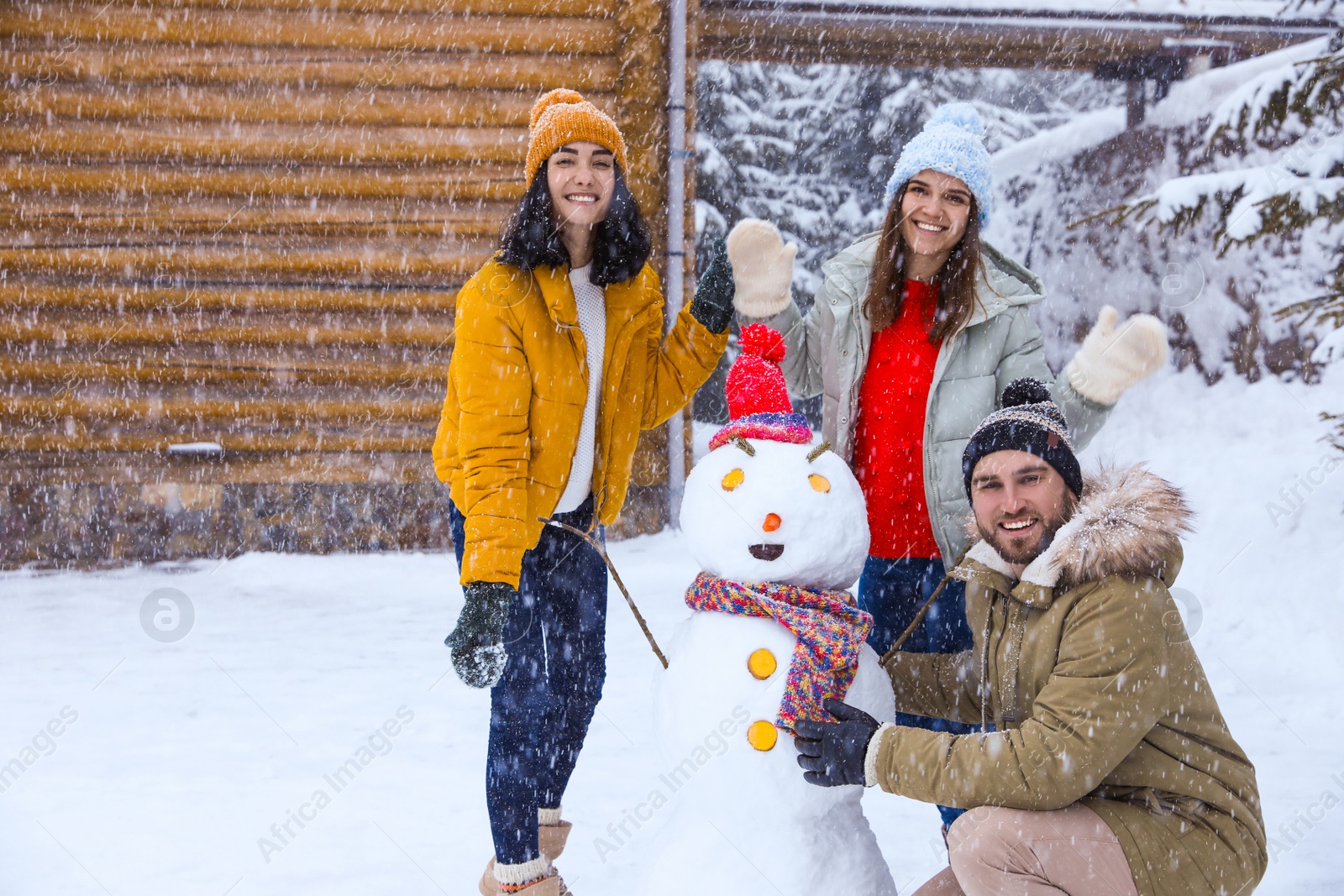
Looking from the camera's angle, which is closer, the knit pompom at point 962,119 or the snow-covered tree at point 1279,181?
the knit pompom at point 962,119

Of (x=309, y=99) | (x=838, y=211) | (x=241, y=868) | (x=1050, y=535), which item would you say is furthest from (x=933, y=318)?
(x=838, y=211)

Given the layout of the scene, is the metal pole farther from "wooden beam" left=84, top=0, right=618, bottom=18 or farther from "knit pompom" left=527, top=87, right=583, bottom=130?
"knit pompom" left=527, top=87, right=583, bottom=130

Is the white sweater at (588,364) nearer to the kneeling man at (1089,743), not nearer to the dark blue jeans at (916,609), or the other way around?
the dark blue jeans at (916,609)

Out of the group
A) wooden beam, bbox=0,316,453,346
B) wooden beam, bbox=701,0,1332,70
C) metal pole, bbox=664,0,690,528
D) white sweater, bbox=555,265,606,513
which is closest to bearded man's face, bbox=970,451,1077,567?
white sweater, bbox=555,265,606,513

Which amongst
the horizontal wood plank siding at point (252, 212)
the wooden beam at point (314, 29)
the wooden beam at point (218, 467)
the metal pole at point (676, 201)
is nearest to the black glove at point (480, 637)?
the metal pole at point (676, 201)

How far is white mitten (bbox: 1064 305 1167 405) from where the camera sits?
2.06 metres

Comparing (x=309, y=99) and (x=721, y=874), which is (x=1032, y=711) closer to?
(x=721, y=874)

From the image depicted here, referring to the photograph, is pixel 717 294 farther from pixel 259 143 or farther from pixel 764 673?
pixel 259 143

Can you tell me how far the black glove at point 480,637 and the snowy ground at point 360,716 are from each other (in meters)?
0.94

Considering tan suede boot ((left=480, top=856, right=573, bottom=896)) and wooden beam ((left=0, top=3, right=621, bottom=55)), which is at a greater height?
wooden beam ((left=0, top=3, right=621, bottom=55))

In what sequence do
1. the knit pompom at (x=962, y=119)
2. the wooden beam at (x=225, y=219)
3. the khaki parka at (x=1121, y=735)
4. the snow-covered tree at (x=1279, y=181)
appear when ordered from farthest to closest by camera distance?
the wooden beam at (x=225, y=219) < the snow-covered tree at (x=1279, y=181) < the knit pompom at (x=962, y=119) < the khaki parka at (x=1121, y=735)

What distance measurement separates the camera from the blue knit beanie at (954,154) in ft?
7.20

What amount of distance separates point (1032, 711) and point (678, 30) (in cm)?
522

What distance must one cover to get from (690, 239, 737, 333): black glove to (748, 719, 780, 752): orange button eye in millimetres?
902
